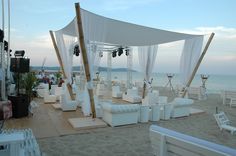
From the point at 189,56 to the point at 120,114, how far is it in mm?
4156

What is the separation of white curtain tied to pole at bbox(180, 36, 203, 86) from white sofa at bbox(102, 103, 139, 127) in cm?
344

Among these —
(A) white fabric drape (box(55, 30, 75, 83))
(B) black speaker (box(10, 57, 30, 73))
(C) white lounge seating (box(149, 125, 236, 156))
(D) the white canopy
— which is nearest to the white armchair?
(A) white fabric drape (box(55, 30, 75, 83))

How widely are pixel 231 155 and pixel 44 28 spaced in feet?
30.7

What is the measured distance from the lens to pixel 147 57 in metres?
9.06

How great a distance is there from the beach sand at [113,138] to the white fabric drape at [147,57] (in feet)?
11.8

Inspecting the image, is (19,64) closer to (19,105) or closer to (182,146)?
(19,105)

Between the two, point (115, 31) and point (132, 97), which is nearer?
point (115, 31)

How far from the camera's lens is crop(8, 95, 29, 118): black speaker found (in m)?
5.89

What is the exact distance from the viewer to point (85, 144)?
13.1 feet

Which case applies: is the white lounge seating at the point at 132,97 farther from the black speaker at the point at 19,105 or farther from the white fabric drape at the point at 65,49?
the black speaker at the point at 19,105

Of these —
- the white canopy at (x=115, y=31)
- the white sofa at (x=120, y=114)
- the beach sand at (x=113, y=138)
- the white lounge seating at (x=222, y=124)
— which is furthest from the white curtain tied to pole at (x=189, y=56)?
the white sofa at (x=120, y=114)

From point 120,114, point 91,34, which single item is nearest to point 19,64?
point 91,34

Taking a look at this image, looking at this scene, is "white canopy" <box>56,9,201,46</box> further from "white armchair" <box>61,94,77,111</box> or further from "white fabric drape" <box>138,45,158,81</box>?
"white armchair" <box>61,94,77,111</box>

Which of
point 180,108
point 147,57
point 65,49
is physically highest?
point 65,49
